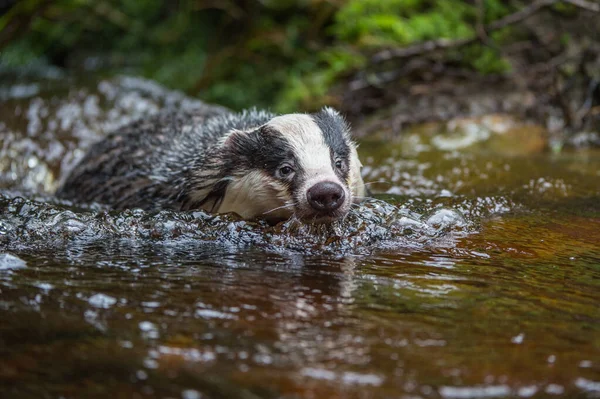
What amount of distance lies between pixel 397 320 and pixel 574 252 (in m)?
1.60

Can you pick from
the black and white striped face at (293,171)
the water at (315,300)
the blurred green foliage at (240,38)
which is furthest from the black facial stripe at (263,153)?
→ the blurred green foliage at (240,38)

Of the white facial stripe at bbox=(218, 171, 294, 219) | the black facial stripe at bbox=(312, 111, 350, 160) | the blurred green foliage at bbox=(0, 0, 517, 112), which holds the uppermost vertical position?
the blurred green foliage at bbox=(0, 0, 517, 112)

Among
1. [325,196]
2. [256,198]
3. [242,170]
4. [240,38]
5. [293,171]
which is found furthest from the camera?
[240,38]

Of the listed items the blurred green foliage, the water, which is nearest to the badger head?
the water

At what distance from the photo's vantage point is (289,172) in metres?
4.46

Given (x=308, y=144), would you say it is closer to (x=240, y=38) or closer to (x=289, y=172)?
(x=289, y=172)

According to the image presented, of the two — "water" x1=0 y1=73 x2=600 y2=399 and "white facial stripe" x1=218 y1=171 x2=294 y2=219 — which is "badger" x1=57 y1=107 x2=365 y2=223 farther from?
"water" x1=0 y1=73 x2=600 y2=399

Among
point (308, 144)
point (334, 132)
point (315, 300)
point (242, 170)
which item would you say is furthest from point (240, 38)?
point (315, 300)

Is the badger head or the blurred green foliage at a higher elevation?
the blurred green foliage

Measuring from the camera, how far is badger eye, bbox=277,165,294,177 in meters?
4.46

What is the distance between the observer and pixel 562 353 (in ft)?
8.18

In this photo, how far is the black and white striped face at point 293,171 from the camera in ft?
13.8

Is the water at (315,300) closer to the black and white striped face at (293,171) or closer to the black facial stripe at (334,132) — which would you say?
the black and white striped face at (293,171)

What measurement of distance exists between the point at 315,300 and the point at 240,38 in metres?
8.89
